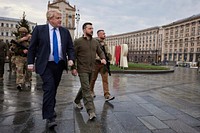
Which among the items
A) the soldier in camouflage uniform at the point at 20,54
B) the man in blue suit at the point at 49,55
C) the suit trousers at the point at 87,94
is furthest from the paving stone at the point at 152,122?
the soldier in camouflage uniform at the point at 20,54

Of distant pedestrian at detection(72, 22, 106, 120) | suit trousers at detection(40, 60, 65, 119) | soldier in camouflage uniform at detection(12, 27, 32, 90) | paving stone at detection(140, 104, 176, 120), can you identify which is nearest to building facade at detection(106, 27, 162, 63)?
soldier in camouflage uniform at detection(12, 27, 32, 90)

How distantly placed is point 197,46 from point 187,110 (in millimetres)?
101649

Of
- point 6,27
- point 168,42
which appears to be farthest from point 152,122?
point 168,42

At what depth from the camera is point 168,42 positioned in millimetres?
117250

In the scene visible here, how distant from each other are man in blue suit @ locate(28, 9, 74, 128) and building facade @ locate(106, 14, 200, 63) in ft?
329

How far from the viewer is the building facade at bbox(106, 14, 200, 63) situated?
99062mm

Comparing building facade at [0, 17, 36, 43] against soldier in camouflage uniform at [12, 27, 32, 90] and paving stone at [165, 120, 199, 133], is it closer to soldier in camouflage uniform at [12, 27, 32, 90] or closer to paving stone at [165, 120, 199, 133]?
soldier in camouflage uniform at [12, 27, 32, 90]

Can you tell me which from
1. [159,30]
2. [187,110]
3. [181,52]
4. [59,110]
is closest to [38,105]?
[59,110]

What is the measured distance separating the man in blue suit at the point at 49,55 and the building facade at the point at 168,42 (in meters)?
100

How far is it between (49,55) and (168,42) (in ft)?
399

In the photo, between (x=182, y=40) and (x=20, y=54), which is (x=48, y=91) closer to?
(x=20, y=54)

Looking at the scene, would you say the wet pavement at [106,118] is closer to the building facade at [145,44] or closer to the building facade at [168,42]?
the building facade at [168,42]

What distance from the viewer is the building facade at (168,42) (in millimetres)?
99062

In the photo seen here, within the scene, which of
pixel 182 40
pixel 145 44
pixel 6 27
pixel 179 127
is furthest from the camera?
pixel 145 44
